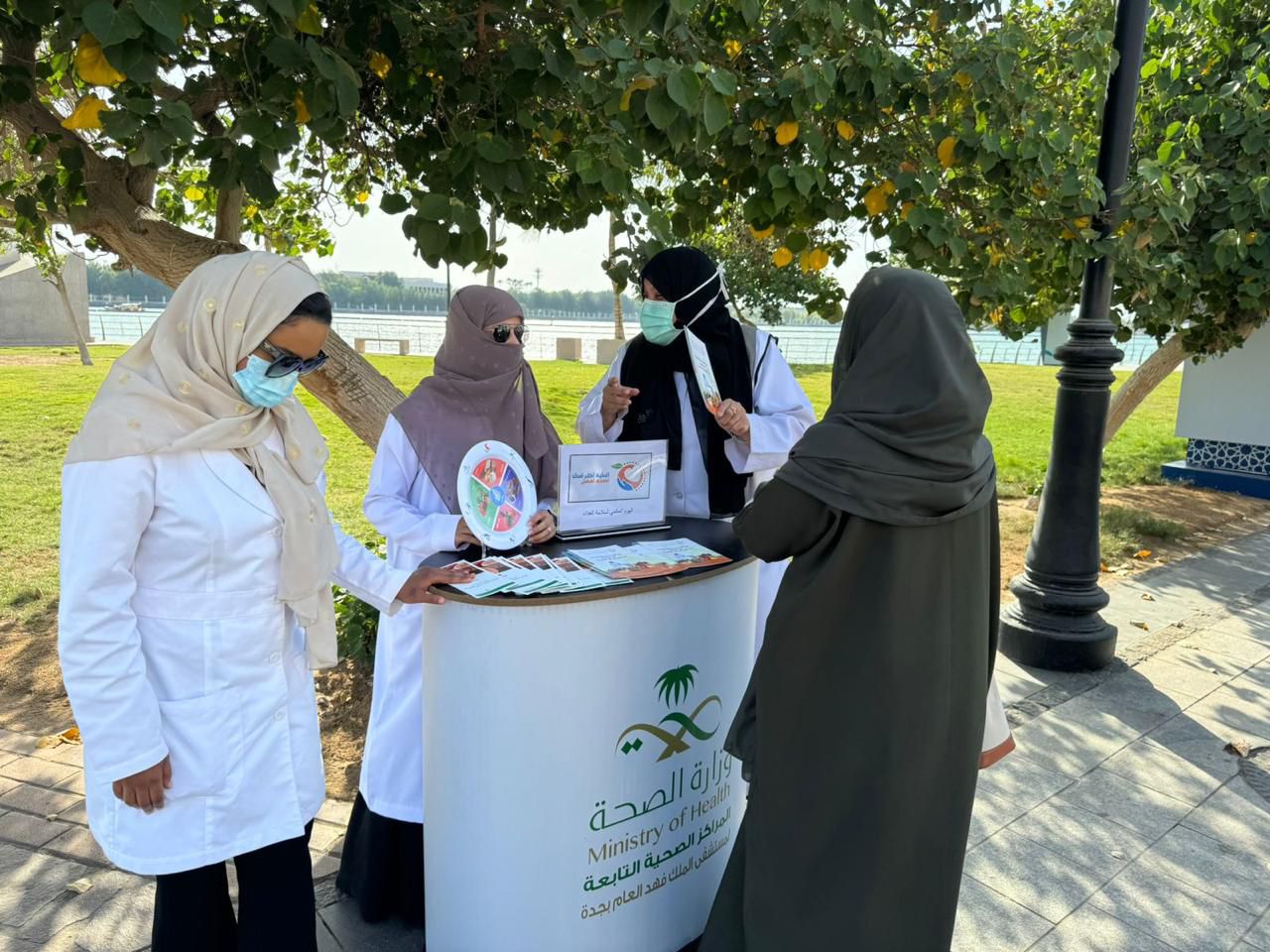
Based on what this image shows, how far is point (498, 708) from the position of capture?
2.13 meters

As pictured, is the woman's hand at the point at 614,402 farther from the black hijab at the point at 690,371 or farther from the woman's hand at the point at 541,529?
the woman's hand at the point at 541,529

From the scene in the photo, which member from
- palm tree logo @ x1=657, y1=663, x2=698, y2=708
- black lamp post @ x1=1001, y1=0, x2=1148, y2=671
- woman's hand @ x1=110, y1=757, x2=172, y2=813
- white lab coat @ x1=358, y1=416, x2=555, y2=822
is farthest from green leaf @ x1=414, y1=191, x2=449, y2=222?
black lamp post @ x1=1001, y1=0, x2=1148, y2=671

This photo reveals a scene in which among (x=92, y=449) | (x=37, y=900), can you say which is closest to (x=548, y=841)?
(x=92, y=449)

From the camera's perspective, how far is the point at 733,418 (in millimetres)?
2799

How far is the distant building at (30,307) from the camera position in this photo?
3378 cm

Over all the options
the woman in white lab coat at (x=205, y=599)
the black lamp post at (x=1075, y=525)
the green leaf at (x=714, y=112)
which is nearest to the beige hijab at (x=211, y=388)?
the woman in white lab coat at (x=205, y=599)

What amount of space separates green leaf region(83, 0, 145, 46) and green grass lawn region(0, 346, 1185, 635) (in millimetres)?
4614

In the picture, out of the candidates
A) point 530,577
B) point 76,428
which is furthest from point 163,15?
point 76,428

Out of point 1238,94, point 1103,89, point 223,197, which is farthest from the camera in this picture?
point 1238,94

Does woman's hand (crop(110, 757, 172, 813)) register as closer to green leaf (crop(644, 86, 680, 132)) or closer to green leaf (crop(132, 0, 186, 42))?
green leaf (crop(132, 0, 186, 42))

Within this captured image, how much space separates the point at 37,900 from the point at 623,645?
2.07 metres

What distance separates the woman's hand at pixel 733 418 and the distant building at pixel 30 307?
121 ft

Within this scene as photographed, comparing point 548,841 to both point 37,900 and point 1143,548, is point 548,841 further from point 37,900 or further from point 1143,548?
point 1143,548

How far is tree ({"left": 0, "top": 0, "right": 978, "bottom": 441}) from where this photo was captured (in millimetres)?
2387
